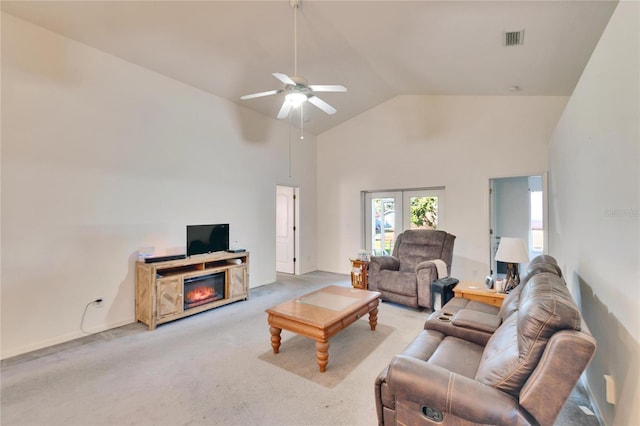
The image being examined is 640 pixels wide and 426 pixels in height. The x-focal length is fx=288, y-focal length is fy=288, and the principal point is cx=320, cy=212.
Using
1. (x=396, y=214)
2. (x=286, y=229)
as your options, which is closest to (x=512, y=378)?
(x=396, y=214)

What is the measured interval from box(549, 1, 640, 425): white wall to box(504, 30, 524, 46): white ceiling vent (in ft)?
2.55

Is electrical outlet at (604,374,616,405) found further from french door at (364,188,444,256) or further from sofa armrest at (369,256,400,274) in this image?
french door at (364,188,444,256)

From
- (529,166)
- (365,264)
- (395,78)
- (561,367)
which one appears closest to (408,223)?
(365,264)

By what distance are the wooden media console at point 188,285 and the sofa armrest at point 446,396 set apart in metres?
3.04

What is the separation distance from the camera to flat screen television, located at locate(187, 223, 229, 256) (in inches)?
161

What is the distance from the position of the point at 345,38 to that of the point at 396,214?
11.4 feet

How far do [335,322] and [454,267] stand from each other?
3.44m

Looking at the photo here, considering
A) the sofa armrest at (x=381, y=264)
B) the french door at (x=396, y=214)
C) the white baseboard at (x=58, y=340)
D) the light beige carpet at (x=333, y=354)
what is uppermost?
the french door at (x=396, y=214)

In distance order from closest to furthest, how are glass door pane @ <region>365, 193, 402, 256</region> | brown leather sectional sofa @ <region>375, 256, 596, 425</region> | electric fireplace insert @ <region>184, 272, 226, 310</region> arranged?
1. brown leather sectional sofa @ <region>375, 256, 596, 425</region>
2. electric fireplace insert @ <region>184, 272, 226, 310</region>
3. glass door pane @ <region>365, 193, 402, 256</region>

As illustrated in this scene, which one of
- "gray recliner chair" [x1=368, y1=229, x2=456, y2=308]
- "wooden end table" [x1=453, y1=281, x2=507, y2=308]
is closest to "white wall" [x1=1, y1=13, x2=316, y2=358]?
"gray recliner chair" [x1=368, y1=229, x2=456, y2=308]

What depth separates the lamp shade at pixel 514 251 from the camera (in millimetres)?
2898

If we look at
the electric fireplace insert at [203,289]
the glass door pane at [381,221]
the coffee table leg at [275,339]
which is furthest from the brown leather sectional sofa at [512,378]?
the glass door pane at [381,221]

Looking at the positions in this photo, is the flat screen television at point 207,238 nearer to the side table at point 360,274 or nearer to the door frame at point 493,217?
the side table at point 360,274

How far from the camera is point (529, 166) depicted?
179 inches
